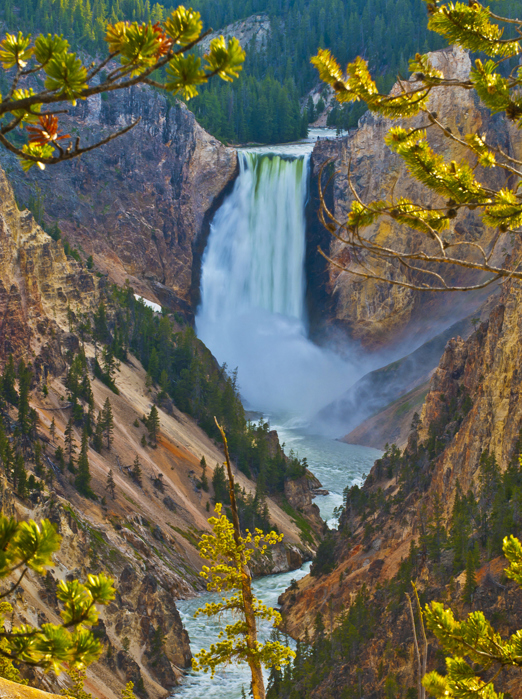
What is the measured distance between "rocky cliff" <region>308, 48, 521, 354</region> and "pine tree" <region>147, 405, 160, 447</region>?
50.7 m

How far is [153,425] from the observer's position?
61812 mm

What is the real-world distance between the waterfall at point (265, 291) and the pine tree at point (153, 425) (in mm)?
49746

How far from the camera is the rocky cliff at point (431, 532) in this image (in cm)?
2514

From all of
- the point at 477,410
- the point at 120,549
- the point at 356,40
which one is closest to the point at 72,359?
the point at 120,549

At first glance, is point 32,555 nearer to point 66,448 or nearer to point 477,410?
point 477,410

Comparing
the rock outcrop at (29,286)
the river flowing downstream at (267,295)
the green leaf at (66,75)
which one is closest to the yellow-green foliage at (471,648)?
the green leaf at (66,75)

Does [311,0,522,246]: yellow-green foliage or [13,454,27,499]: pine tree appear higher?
[311,0,522,246]: yellow-green foliage

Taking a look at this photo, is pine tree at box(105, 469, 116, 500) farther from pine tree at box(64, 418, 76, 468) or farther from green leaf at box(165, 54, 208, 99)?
green leaf at box(165, 54, 208, 99)

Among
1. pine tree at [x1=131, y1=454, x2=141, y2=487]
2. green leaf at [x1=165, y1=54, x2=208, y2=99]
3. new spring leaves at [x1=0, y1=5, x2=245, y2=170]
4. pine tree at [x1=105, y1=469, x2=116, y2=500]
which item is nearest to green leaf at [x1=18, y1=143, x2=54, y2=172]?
new spring leaves at [x1=0, y1=5, x2=245, y2=170]

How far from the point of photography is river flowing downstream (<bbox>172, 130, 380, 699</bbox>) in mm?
110938

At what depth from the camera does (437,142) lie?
104m

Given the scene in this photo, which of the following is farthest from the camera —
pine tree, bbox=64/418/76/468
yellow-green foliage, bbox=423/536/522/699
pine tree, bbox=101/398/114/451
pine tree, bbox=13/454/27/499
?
pine tree, bbox=101/398/114/451

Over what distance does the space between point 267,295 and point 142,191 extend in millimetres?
26012

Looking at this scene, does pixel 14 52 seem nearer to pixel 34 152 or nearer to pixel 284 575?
pixel 34 152
